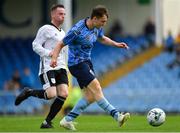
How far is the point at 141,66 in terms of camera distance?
32.9 m

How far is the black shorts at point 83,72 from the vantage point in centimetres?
1398

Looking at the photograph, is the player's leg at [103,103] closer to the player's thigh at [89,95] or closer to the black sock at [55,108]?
the player's thigh at [89,95]

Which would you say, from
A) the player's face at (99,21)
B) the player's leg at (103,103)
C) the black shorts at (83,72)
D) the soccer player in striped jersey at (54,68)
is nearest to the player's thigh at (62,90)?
the soccer player in striped jersey at (54,68)

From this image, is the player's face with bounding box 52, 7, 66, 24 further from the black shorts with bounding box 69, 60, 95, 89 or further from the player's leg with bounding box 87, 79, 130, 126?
the player's leg with bounding box 87, 79, 130, 126

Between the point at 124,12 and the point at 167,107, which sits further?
the point at 124,12

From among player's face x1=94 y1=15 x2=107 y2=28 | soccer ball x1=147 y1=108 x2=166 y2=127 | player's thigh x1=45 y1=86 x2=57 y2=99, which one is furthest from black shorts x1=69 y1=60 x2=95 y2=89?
soccer ball x1=147 y1=108 x2=166 y2=127

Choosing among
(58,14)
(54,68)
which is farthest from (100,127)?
(58,14)

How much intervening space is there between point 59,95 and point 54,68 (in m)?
0.50

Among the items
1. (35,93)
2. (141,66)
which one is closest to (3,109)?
(141,66)

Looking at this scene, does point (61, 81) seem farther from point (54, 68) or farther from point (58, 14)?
point (58, 14)

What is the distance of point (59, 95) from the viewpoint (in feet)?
48.1

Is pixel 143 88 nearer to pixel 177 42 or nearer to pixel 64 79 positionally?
pixel 177 42

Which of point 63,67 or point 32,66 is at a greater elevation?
point 63,67

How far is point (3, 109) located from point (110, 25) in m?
9.74
